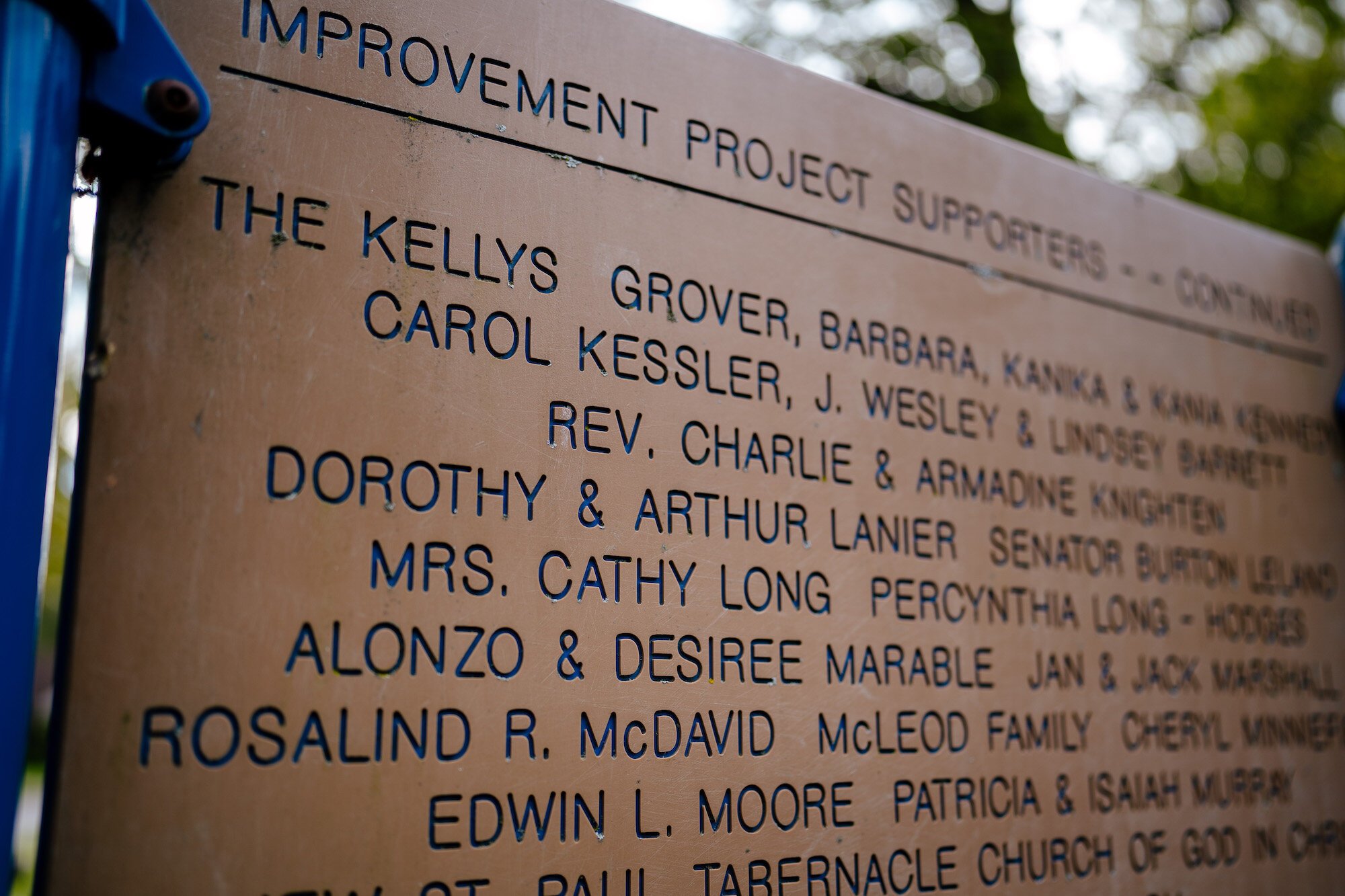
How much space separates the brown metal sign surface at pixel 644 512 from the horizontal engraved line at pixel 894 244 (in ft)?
0.03

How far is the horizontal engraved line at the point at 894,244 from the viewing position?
216 centimetres

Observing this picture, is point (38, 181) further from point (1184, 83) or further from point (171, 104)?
point (1184, 83)

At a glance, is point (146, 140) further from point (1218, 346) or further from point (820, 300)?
point (1218, 346)

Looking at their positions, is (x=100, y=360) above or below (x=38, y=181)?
below

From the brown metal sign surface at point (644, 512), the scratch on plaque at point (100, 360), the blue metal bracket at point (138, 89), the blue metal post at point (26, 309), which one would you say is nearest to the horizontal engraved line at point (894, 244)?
the brown metal sign surface at point (644, 512)

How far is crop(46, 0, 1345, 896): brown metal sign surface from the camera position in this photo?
6.12ft

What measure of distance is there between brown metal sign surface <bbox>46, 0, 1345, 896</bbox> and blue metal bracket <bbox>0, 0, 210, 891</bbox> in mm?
95

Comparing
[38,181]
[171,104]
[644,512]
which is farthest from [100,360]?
[644,512]

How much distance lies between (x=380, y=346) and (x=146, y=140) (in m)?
0.55

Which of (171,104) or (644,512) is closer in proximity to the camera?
(171,104)

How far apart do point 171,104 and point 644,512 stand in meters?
1.23

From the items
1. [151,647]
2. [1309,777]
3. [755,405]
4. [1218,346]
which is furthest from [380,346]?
[1309,777]

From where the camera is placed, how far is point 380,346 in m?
2.08

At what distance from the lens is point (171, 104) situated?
1.86m
